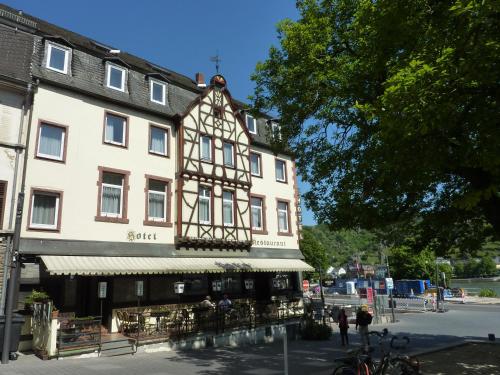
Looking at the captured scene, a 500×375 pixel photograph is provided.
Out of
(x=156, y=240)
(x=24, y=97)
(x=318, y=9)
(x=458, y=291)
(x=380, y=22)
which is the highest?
(x=318, y=9)

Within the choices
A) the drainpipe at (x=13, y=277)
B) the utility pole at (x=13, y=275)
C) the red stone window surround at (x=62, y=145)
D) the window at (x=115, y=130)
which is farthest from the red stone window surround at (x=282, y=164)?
the drainpipe at (x=13, y=277)

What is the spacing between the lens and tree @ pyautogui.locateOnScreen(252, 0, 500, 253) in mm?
7500

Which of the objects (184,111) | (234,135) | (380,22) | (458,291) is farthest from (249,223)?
(458,291)

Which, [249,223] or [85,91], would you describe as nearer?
[85,91]

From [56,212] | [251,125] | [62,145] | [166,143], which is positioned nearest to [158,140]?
[166,143]

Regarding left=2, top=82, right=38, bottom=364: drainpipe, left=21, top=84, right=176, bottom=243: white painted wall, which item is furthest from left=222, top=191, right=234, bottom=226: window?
left=2, top=82, right=38, bottom=364: drainpipe

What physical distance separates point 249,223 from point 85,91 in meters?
11.0

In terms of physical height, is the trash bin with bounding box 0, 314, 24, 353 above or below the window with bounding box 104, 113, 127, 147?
below

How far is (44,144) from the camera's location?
1647cm

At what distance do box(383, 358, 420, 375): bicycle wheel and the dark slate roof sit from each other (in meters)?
15.8

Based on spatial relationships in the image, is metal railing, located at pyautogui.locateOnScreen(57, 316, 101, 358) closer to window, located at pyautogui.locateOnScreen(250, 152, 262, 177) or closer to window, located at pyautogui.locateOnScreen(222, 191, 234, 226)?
A: window, located at pyautogui.locateOnScreen(222, 191, 234, 226)

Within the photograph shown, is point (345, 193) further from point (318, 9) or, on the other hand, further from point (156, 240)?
point (156, 240)

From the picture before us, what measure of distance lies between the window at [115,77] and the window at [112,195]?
4.43 meters

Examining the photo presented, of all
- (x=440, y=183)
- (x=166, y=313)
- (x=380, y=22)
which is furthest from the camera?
(x=166, y=313)
